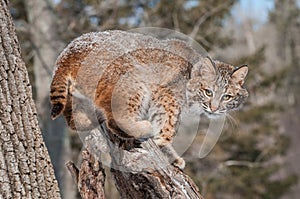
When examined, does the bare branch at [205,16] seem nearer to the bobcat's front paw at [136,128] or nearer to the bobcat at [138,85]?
the bobcat at [138,85]

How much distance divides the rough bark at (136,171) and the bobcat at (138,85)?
0.30 ft

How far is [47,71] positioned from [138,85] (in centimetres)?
593

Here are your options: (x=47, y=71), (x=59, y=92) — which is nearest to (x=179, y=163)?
(x=59, y=92)

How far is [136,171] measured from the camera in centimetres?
311

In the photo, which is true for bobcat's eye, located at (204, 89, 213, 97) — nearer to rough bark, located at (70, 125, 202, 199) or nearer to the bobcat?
the bobcat

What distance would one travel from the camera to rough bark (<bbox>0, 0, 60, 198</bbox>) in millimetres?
2564

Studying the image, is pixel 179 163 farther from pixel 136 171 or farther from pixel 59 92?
pixel 59 92

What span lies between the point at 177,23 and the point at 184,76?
7.21 metres

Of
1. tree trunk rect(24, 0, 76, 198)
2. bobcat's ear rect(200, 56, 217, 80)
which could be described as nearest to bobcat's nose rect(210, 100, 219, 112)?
bobcat's ear rect(200, 56, 217, 80)

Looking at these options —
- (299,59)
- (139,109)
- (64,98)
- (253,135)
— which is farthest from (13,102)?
(299,59)

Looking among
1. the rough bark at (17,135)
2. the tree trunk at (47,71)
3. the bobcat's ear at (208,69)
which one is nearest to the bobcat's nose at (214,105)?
the bobcat's ear at (208,69)

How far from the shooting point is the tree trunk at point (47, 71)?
8.79 metres

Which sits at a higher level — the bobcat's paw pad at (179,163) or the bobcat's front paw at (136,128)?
→ the bobcat's front paw at (136,128)

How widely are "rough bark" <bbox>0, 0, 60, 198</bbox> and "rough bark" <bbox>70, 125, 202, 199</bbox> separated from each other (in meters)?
0.55
